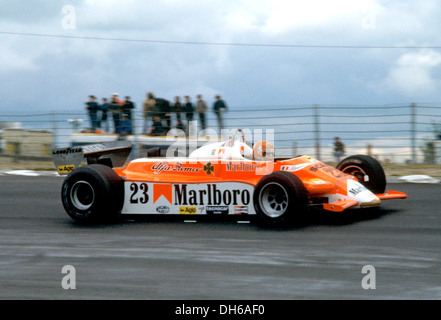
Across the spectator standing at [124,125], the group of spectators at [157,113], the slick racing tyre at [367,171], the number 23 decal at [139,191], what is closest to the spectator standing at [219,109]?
the group of spectators at [157,113]

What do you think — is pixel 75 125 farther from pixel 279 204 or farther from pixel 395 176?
pixel 279 204

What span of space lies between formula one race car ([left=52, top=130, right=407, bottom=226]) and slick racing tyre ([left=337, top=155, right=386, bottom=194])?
1 cm

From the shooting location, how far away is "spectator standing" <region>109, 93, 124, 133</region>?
602 inches

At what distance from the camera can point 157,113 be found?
15.1m

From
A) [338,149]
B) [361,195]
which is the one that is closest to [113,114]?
[338,149]

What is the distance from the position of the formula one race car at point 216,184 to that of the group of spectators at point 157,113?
632cm

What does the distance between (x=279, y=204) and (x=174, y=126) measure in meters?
7.89

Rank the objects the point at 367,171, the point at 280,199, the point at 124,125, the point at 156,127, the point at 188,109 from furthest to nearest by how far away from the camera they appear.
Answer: the point at 188,109, the point at 124,125, the point at 156,127, the point at 367,171, the point at 280,199

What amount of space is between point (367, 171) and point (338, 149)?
5642 mm

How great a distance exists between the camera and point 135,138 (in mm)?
14797

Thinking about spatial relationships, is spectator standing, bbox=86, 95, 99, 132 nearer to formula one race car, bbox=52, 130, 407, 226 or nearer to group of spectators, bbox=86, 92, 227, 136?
group of spectators, bbox=86, 92, 227, 136

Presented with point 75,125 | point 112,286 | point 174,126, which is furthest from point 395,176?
point 112,286

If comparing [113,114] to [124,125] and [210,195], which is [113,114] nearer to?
[124,125]

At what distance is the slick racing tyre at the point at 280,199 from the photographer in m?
7.19
